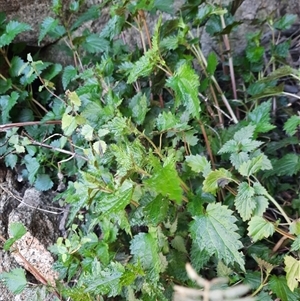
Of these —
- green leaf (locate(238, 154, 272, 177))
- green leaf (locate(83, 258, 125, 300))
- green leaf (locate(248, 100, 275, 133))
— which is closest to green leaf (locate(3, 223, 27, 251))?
green leaf (locate(83, 258, 125, 300))

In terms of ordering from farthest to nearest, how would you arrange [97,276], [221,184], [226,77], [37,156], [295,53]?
1. [295,53]
2. [226,77]
3. [37,156]
4. [221,184]
5. [97,276]

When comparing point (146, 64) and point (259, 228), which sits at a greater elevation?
point (146, 64)

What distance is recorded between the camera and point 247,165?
88 cm

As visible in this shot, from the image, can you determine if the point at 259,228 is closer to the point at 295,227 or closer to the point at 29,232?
the point at 295,227

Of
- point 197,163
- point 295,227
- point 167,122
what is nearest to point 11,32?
point 167,122

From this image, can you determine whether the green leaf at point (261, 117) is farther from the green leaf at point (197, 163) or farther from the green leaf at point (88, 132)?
the green leaf at point (88, 132)

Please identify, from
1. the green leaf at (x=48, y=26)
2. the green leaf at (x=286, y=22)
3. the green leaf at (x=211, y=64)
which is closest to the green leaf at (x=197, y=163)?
the green leaf at (x=211, y=64)

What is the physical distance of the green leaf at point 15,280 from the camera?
0.93 m

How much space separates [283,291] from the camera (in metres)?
0.87

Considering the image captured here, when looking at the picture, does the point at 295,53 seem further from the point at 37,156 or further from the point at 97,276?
the point at 97,276

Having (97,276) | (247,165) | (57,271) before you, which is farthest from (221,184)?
(57,271)

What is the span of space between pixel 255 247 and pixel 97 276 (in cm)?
42

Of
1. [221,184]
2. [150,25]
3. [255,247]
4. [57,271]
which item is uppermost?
[150,25]

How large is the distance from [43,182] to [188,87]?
20.8 inches
